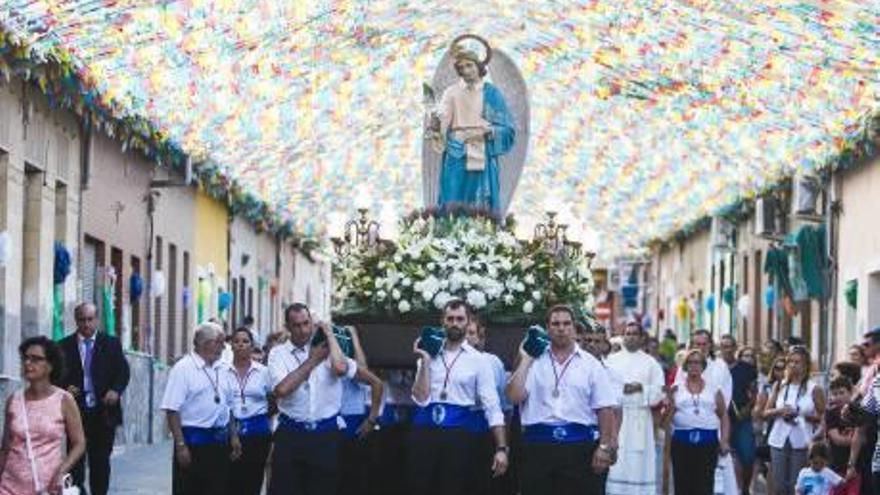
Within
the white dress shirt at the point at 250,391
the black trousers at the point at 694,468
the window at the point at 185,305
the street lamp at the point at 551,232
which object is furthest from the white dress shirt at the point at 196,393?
the window at the point at 185,305

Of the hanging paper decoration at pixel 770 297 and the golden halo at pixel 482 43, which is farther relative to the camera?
the hanging paper decoration at pixel 770 297

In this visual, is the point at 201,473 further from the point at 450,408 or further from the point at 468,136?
the point at 468,136

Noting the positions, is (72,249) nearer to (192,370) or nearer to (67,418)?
(192,370)

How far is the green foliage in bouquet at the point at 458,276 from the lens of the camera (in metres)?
19.3

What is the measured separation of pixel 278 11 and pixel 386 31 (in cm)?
364

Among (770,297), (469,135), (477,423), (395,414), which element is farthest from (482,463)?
(770,297)

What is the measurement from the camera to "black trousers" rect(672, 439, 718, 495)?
20.8m

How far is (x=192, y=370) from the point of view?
17.2m

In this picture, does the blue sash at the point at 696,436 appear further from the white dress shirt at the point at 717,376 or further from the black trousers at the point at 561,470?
the black trousers at the point at 561,470

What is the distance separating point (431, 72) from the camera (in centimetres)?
3284

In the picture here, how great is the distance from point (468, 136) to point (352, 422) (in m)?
4.98

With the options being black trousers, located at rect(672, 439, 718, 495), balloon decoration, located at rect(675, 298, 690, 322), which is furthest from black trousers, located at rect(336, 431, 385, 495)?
balloon decoration, located at rect(675, 298, 690, 322)

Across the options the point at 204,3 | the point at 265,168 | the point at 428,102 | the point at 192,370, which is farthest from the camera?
the point at 265,168

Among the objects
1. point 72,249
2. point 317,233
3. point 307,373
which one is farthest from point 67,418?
point 317,233
